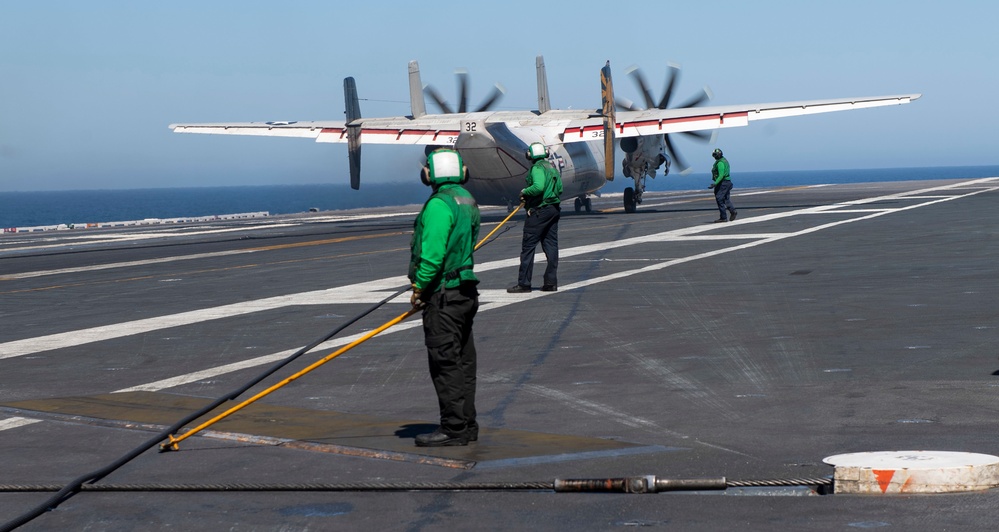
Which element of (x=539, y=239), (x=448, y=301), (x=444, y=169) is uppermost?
(x=444, y=169)

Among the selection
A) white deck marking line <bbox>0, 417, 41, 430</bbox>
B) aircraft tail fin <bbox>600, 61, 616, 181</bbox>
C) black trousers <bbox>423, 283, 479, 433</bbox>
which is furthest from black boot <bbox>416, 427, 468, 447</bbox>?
aircraft tail fin <bbox>600, 61, 616, 181</bbox>

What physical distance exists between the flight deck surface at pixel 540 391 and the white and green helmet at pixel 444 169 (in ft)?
6.46

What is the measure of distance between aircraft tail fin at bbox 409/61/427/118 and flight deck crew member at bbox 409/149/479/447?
3834 centimetres

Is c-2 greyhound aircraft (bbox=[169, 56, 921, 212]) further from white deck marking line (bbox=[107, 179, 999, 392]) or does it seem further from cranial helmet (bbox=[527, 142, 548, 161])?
cranial helmet (bbox=[527, 142, 548, 161])

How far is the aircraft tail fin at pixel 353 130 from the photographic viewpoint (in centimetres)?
4275

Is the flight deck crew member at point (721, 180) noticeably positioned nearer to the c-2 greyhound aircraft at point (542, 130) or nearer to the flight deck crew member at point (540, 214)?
the c-2 greyhound aircraft at point (542, 130)

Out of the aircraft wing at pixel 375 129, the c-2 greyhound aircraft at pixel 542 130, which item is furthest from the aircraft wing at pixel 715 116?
the aircraft wing at pixel 375 129

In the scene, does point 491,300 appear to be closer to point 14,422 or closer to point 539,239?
point 539,239

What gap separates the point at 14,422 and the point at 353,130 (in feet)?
112

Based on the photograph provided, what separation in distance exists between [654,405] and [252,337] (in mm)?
6729

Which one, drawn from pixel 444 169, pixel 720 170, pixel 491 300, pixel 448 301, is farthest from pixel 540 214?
pixel 720 170

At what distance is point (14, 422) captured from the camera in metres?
9.25

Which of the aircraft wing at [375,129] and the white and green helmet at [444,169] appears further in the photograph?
the aircraft wing at [375,129]

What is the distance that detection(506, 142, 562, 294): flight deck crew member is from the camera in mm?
17984
